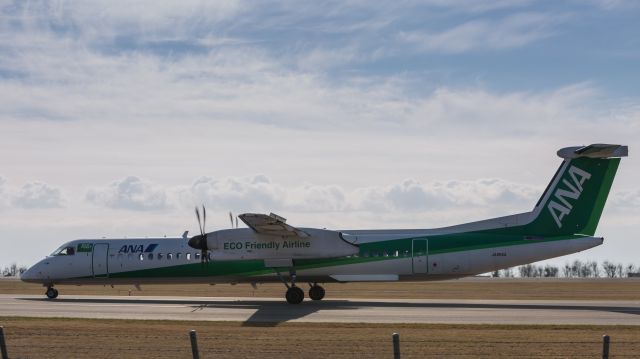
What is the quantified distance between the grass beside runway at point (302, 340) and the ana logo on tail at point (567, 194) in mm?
8485

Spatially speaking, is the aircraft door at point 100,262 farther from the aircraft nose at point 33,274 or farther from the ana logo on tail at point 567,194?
the ana logo on tail at point 567,194

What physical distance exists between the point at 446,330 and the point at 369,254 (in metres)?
10.2

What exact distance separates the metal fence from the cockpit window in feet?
51.9

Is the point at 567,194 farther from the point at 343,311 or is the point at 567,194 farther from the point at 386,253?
the point at 343,311

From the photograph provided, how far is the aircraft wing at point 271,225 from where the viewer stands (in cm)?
2834

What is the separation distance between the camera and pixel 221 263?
1254 inches

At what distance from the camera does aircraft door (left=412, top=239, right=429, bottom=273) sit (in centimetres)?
3027

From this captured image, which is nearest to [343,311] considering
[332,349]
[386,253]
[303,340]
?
[386,253]

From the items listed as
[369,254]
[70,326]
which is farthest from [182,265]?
[70,326]

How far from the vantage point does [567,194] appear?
2959cm

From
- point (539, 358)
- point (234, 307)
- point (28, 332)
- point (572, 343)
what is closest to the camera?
point (539, 358)

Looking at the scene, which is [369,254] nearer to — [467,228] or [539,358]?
[467,228]

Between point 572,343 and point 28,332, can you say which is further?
point 28,332

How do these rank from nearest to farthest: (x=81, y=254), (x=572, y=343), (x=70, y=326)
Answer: (x=572, y=343) → (x=70, y=326) → (x=81, y=254)
